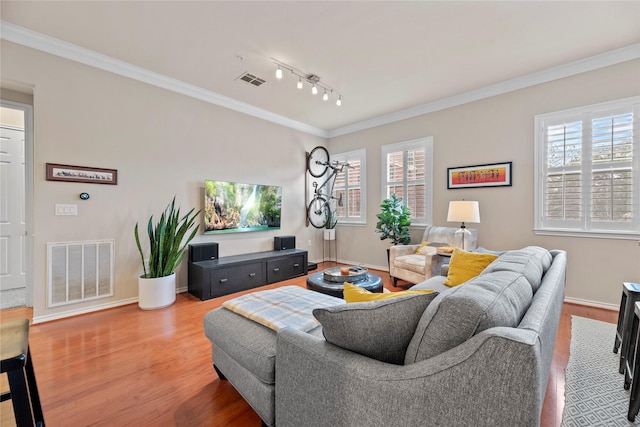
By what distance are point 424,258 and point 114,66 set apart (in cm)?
453

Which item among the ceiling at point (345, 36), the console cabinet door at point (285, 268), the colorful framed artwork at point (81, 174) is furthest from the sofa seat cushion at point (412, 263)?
the colorful framed artwork at point (81, 174)

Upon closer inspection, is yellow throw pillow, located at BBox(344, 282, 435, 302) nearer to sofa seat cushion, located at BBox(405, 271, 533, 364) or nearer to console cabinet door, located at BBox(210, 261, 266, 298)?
sofa seat cushion, located at BBox(405, 271, 533, 364)

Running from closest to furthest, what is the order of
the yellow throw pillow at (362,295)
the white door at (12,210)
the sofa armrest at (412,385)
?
the sofa armrest at (412,385)
the yellow throw pillow at (362,295)
the white door at (12,210)

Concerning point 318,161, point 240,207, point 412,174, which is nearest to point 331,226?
point 318,161

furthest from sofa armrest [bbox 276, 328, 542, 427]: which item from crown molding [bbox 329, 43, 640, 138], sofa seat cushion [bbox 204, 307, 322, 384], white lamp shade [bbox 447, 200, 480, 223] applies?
crown molding [bbox 329, 43, 640, 138]

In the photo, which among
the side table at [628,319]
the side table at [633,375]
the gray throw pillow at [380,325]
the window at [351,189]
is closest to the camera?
the gray throw pillow at [380,325]

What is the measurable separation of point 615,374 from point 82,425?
3.37 metres

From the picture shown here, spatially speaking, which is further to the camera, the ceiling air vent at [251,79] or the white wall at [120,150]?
the ceiling air vent at [251,79]

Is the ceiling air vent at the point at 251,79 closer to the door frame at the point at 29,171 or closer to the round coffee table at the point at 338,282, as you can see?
the door frame at the point at 29,171

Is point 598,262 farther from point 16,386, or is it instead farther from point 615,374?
point 16,386

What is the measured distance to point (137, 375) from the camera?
75.3 inches

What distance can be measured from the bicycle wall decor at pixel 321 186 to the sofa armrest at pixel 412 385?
449cm

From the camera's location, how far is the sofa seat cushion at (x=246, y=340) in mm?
1303

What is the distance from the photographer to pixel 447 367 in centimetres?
77
